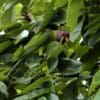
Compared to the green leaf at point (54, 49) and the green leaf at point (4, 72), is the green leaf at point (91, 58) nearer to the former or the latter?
the green leaf at point (54, 49)

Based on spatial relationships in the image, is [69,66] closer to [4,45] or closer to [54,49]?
[54,49]

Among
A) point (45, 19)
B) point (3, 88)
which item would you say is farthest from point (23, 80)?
point (45, 19)

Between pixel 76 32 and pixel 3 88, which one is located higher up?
pixel 76 32

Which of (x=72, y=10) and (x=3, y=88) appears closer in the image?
(x=72, y=10)

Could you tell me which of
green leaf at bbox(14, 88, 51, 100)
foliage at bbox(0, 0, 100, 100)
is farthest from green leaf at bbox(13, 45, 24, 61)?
green leaf at bbox(14, 88, 51, 100)

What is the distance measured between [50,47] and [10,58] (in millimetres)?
139

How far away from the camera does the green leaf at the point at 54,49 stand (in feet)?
2.44

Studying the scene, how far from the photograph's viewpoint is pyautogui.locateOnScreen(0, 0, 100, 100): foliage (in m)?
0.72

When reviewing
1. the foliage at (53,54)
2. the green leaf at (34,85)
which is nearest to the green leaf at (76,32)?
the foliage at (53,54)

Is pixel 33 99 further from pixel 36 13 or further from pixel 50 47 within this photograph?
pixel 36 13

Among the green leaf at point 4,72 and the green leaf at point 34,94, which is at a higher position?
the green leaf at point 4,72

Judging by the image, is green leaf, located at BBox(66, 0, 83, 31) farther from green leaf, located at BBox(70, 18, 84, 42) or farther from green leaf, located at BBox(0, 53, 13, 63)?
green leaf, located at BBox(0, 53, 13, 63)

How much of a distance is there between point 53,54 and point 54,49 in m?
0.02

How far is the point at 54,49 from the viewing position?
0.75 m
